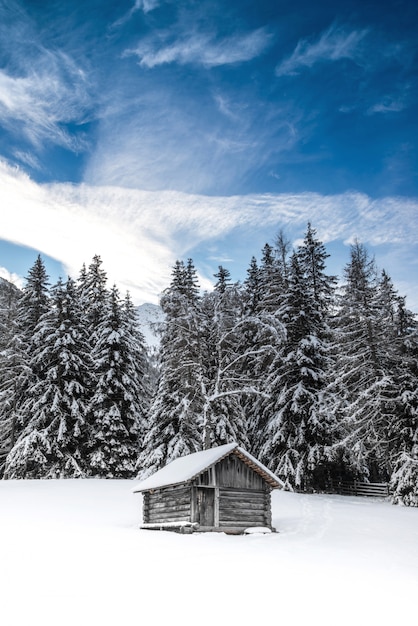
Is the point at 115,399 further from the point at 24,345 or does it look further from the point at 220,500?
the point at 220,500

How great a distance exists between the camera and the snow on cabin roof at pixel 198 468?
1780cm

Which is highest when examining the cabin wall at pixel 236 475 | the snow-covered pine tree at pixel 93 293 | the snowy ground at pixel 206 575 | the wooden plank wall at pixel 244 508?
the snow-covered pine tree at pixel 93 293

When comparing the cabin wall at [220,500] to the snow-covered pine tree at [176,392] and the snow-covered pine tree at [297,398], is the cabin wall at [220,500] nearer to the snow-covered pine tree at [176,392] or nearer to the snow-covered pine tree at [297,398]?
the snow-covered pine tree at [176,392]

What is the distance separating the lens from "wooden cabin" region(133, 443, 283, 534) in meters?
A: 17.8

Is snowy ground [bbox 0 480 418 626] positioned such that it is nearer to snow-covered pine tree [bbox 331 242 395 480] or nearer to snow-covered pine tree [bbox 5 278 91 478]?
snow-covered pine tree [bbox 331 242 395 480]

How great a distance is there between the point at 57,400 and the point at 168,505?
15.9m

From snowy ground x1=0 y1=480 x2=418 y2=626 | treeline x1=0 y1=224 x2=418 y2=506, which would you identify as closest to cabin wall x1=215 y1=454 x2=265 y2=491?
snowy ground x1=0 y1=480 x2=418 y2=626

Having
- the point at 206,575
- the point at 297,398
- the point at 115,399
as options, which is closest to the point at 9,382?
the point at 115,399

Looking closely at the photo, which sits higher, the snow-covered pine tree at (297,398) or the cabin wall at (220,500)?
the snow-covered pine tree at (297,398)

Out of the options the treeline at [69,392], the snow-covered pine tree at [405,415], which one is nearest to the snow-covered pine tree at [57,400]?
the treeline at [69,392]

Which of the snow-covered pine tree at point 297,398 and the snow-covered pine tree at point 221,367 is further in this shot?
the snow-covered pine tree at point 221,367

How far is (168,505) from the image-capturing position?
19.0 meters

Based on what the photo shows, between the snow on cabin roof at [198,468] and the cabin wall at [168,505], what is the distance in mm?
487

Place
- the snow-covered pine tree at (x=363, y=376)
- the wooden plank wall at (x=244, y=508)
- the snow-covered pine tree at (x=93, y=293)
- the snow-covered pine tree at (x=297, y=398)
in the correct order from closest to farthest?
the wooden plank wall at (x=244, y=508) → the snow-covered pine tree at (x=363, y=376) → the snow-covered pine tree at (x=297, y=398) → the snow-covered pine tree at (x=93, y=293)
